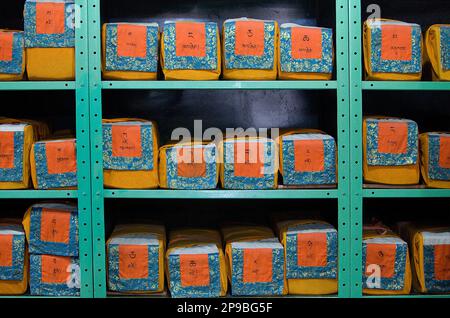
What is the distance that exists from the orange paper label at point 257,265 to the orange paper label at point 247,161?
0.28 m

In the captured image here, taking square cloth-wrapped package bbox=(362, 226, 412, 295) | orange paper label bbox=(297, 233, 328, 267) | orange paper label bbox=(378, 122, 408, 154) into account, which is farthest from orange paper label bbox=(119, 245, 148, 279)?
orange paper label bbox=(378, 122, 408, 154)

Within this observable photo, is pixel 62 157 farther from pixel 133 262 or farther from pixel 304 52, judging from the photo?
pixel 304 52

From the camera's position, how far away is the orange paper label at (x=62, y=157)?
187 centimetres

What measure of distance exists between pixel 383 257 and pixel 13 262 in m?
1.36

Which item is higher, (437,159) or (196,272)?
(437,159)

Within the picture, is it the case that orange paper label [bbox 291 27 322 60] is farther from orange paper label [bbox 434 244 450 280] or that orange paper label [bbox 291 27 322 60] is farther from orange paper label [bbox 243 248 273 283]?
orange paper label [bbox 434 244 450 280]

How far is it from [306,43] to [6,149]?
45.4 inches

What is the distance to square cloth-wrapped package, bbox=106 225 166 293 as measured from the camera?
6.16 ft

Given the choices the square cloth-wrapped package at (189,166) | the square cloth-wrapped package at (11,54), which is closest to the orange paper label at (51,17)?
the square cloth-wrapped package at (11,54)

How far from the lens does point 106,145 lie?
6.15ft

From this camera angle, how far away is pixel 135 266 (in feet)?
6.16

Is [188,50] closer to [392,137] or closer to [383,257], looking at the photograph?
[392,137]

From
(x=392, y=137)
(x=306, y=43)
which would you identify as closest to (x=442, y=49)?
(x=392, y=137)

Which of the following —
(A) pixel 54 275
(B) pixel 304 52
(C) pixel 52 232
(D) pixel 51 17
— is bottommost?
(A) pixel 54 275
